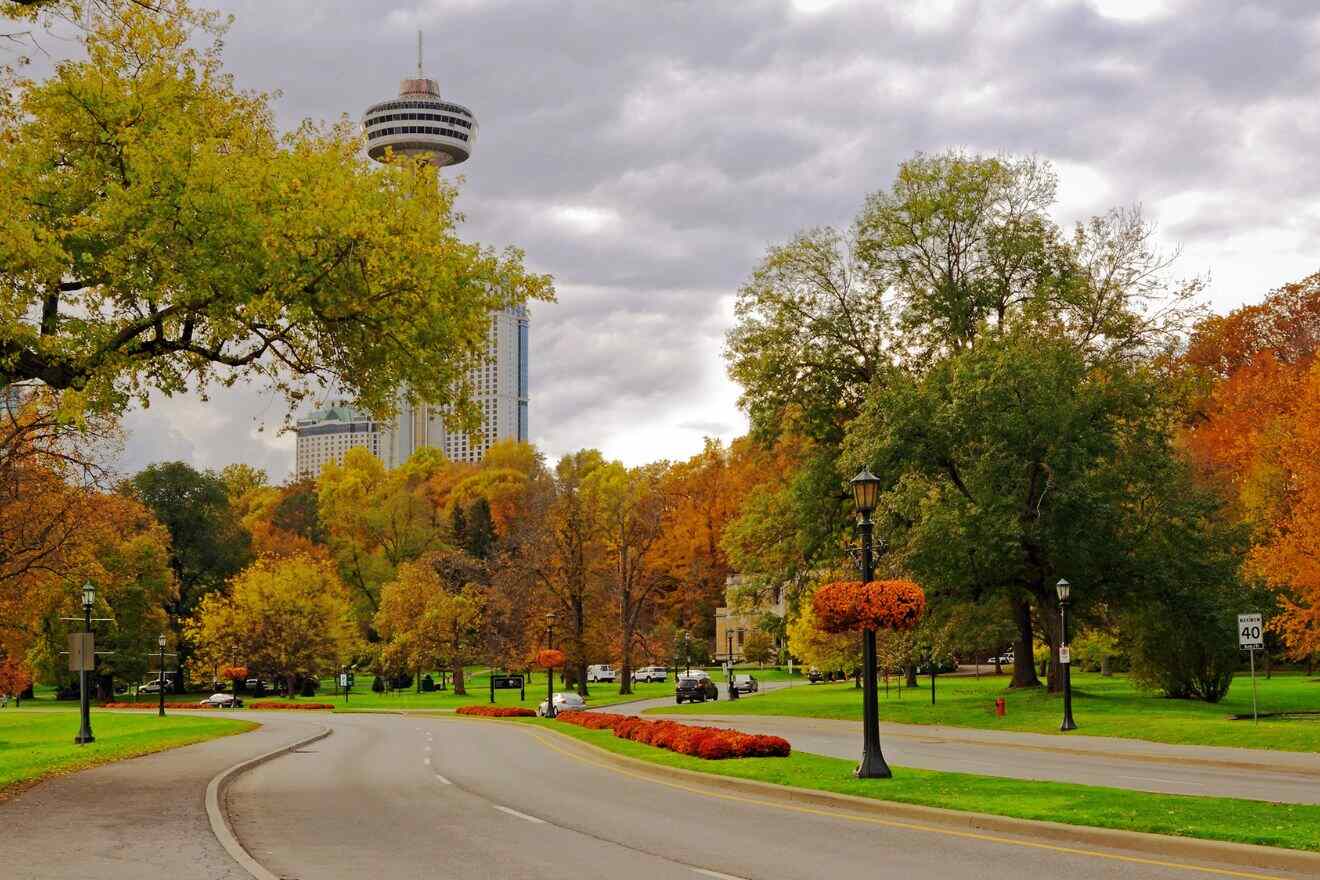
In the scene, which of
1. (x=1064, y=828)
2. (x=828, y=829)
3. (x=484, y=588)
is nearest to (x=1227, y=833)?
(x=1064, y=828)

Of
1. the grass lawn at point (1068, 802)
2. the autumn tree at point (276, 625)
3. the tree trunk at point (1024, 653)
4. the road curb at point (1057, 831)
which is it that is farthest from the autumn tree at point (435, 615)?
the road curb at point (1057, 831)

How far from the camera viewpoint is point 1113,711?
4175 cm

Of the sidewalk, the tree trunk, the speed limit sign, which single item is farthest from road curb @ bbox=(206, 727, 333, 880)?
the tree trunk

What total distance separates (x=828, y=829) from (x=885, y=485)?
32.2m

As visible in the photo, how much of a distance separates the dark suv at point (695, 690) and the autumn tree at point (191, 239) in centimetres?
4419

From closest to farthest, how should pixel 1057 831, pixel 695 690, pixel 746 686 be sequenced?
pixel 1057 831, pixel 695 690, pixel 746 686

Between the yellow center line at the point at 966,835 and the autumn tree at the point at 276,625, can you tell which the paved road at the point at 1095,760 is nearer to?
the yellow center line at the point at 966,835

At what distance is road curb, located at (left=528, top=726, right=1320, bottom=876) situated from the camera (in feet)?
38.8

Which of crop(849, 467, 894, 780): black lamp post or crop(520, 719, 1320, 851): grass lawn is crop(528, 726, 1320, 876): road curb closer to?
crop(520, 719, 1320, 851): grass lawn

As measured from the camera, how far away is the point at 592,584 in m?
74.2

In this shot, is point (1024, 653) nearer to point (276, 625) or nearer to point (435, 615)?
point (435, 615)

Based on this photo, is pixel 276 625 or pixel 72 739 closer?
pixel 72 739

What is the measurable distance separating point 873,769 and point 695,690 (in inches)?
1749

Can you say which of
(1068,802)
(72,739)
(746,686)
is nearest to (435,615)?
(746,686)
